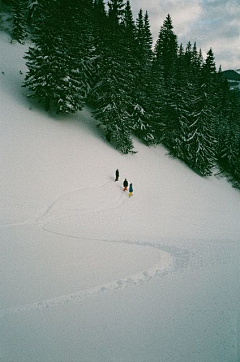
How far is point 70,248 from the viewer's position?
906 cm

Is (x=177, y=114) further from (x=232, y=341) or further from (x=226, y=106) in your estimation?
(x=232, y=341)

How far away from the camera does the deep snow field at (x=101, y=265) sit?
480cm

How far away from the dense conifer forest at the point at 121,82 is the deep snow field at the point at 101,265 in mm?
6568

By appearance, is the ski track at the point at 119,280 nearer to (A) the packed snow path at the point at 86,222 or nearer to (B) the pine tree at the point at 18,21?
(A) the packed snow path at the point at 86,222

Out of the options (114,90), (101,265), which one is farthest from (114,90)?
(101,265)

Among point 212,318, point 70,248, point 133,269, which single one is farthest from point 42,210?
point 212,318

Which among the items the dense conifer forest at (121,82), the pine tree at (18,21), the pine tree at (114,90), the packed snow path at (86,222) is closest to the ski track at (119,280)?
the packed snow path at (86,222)

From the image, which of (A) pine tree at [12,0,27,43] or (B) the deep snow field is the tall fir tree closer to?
(B) the deep snow field

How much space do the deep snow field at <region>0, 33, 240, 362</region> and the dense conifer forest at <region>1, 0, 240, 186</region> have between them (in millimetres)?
6568

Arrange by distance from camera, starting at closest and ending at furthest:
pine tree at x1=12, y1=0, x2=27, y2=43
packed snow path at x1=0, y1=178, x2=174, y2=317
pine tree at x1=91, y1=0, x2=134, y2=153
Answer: packed snow path at x1=0, y1=178, x2=174, y2=317 → pine tree at x1=91, y1=0, x2=134, y2=153 → pine tree at x1=12, y1=0, x2=27, y2=43

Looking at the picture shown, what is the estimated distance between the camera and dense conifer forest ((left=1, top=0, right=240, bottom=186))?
23953 millimetres

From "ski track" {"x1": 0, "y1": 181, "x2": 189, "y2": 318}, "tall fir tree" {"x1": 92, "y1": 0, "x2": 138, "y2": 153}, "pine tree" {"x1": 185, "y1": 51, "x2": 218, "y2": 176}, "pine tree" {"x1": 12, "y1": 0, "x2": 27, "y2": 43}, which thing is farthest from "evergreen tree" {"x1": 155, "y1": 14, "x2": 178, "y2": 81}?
"ski track" {"x1": 0, "y1": 181, "x2": 189, "y2": 318}

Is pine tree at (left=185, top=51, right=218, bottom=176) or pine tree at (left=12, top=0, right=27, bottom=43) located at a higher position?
pine tree at (left=12, top=0, right=27, bottom=43)

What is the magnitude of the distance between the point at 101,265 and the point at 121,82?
2405 centimetres
